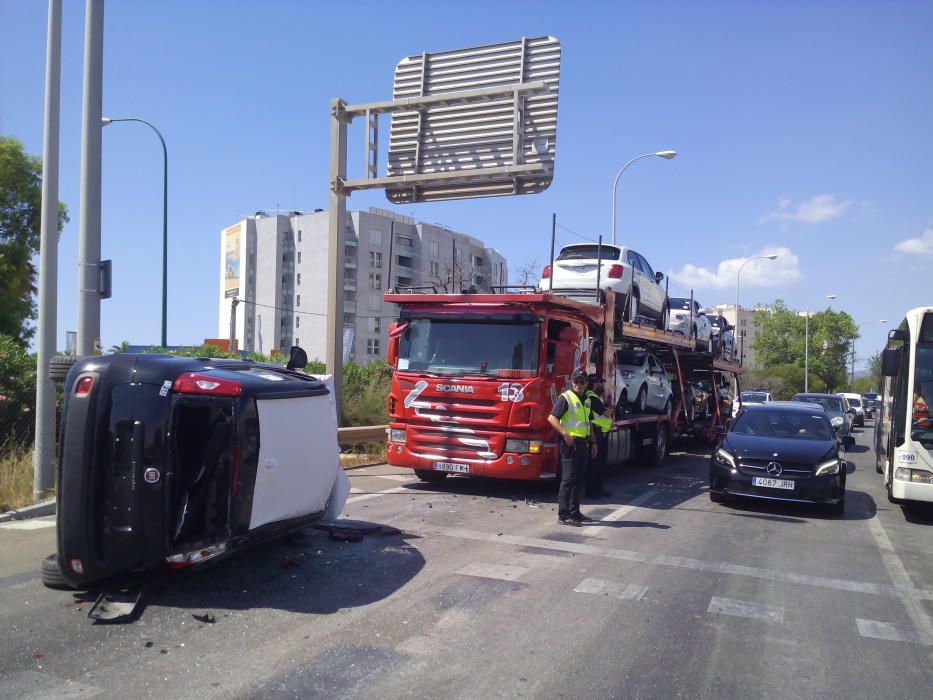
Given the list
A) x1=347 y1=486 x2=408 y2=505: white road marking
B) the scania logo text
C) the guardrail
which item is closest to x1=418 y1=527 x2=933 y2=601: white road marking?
x1=347 y1=486 x2=408 y2=505: white road marking

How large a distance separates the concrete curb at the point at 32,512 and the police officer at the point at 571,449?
543 cm

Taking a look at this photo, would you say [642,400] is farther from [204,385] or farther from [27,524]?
[204,385]

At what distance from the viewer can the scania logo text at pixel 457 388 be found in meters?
10.4

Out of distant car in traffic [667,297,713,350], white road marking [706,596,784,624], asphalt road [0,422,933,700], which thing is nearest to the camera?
asphalt road [0,422,933,700]

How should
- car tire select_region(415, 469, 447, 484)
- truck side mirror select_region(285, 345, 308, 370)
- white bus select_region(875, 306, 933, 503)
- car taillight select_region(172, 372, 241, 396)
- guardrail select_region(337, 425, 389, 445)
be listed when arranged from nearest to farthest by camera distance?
car taillight select_region(172, 372, 241, 396) → truck side mirror select_region(285, 345, 308, 370) → white bus select_region(875, 306, 933, 503) → car tire select_region(415, 469, 447, 484) → guardrail select_region(337, 425, 389, 445)

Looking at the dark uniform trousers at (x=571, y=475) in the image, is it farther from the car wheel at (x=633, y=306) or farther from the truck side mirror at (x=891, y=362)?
the car wheel at (x=633, y=306)

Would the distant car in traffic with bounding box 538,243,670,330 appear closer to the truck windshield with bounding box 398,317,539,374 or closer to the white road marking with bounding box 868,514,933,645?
the truck windshield with bounding box 398,317,539,374

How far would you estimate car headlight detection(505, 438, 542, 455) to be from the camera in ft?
33.3

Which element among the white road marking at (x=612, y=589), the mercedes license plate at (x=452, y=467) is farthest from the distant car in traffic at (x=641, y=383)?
the white road marking at (x=612, y=589)

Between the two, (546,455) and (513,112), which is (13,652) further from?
(513,112)

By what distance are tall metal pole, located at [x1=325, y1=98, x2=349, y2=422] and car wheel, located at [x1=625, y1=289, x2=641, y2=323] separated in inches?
204

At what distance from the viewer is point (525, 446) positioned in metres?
10.2

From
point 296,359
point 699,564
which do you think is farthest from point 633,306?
point 296,359

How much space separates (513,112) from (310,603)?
875cm
